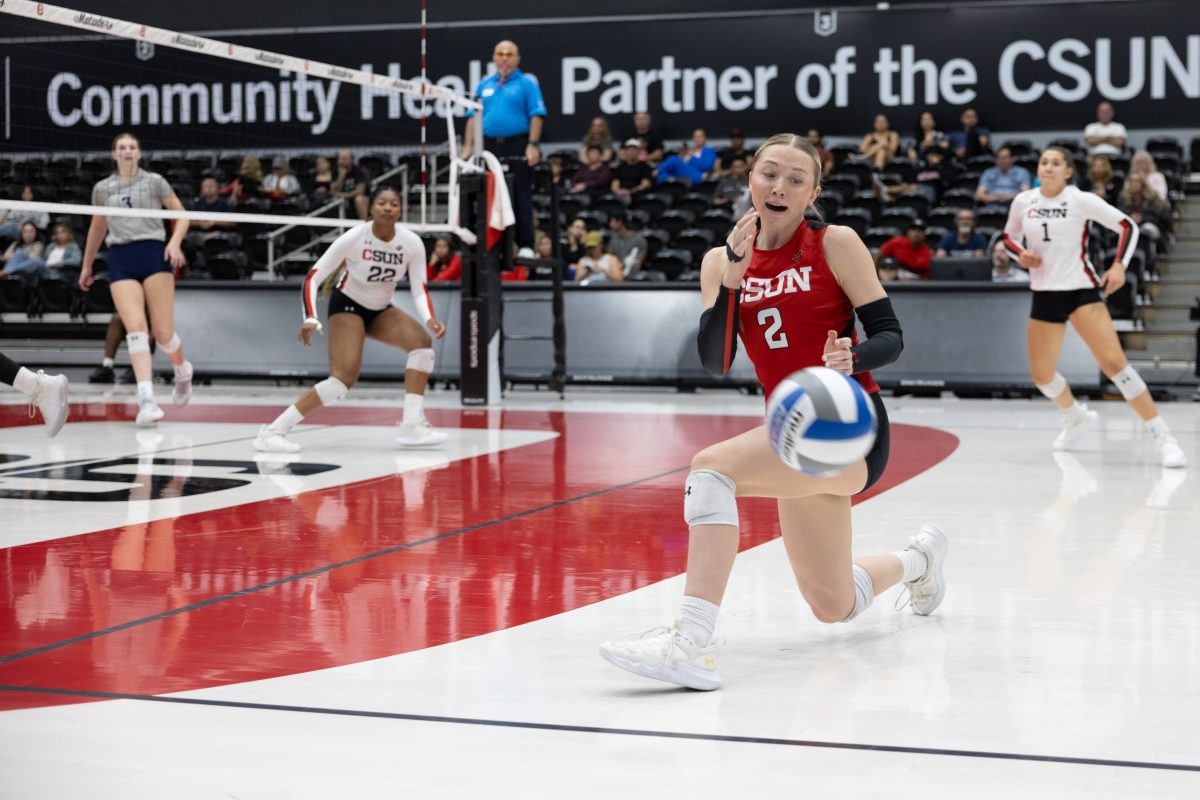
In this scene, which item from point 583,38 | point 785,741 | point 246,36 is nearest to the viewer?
point 785,741

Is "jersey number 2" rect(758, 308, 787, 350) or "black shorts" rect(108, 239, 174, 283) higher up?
"black shorts" rect(108, 239, 174, 283)

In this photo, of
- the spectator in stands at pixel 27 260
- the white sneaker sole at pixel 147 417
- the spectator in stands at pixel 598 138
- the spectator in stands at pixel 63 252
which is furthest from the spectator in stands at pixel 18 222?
the white sneaker sole at pixel 147 417

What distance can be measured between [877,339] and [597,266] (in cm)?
1118

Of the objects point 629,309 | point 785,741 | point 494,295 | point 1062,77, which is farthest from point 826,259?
point 1062,77

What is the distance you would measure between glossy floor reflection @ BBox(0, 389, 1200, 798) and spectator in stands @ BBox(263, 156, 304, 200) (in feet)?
38.7

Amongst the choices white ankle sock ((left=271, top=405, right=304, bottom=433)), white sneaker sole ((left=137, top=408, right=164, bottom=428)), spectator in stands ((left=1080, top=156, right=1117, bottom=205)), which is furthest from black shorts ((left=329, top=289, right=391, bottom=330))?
spectator in stands ((left=1080, top=156, right=1117, bottom=205))

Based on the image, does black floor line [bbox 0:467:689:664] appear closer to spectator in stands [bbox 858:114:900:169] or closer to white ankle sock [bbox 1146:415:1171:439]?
white ankle sock [bbox 1146:415:1171:439]

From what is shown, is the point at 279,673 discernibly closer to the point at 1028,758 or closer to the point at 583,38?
the point at 1028,758

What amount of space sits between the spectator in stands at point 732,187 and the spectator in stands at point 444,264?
3691 millimetres

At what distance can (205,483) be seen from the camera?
6.60m

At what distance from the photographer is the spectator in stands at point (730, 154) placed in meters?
18.0

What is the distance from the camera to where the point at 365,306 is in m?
7.95

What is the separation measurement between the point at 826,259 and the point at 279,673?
1654 millimetres

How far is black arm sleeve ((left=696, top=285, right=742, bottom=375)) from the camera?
3.30 meters
